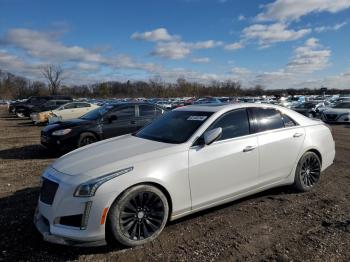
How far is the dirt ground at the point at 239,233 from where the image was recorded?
3.71 meters

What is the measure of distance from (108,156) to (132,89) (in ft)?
403

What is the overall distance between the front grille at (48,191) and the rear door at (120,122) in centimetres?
597

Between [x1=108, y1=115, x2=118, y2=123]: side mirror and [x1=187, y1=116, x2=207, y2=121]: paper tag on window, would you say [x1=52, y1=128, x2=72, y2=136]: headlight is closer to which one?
[x1=108, y1=115, x2=118, y2=123]: side mirror

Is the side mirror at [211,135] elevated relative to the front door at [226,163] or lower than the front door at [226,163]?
elevated

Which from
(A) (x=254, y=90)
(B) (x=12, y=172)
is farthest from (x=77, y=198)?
(A) (x=254, y=90)

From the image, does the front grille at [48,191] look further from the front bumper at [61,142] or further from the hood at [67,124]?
the hood at [67,124]

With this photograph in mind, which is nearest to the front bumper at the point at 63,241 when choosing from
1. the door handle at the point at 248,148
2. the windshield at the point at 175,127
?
the windshield at the point at 175,127

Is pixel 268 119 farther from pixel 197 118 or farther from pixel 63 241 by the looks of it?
pixel 63 241

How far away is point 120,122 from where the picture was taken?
33.7 ft

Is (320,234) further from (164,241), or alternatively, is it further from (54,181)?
(54,181)

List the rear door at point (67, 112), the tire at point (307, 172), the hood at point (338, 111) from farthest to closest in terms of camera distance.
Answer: the hood at point (338, 111)
the rear door at point (67, 112)
the tire at point (307, 172)

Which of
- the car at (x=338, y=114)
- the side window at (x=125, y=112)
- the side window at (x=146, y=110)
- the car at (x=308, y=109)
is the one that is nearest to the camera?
the side window at (x=125, y=112)

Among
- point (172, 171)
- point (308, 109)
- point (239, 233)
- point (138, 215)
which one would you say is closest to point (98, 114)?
point (172, 171)

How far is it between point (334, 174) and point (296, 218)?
2.85m
